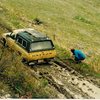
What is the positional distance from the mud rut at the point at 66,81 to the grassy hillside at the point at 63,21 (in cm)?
174

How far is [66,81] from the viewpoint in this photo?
67.2ft

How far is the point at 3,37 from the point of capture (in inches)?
958

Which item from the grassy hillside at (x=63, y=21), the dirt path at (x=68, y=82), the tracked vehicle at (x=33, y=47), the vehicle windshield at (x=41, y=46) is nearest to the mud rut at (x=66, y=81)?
the dirt path at (x=68, y=82)

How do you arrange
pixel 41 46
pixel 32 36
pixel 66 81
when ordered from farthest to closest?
pixel 32 36
pixel 41 46
pixel 66 81

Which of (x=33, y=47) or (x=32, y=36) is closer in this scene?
(x=33, y=47)

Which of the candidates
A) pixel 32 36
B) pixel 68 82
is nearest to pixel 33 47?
pixel 32 36

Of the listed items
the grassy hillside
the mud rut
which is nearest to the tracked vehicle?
the mud rut

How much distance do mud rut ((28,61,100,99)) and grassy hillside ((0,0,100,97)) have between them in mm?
1743

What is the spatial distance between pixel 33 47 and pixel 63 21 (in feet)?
54.8

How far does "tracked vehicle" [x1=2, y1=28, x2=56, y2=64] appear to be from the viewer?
21156mm

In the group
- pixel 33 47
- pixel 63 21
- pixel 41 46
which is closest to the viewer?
pixel 33 47

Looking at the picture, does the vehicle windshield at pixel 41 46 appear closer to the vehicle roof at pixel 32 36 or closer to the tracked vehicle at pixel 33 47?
the tracked vehicle at pixel 33 47

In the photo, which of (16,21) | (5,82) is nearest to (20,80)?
(5,82)

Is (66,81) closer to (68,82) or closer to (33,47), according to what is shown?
(68,82)
